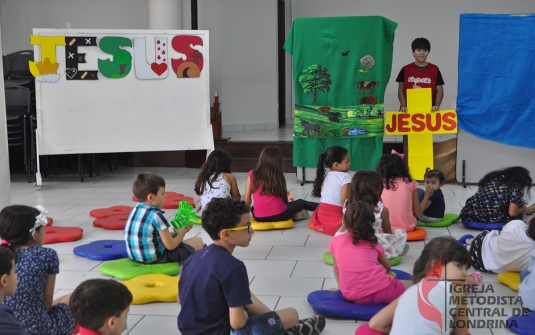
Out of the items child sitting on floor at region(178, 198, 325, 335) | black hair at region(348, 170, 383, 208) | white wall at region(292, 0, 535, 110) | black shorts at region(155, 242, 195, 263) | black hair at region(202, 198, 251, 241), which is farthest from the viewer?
white wall at region(292, 0, 535, 110)

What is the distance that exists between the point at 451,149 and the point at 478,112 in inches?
21.3

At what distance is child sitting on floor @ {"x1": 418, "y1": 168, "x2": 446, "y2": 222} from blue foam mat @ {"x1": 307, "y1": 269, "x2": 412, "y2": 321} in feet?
7.15

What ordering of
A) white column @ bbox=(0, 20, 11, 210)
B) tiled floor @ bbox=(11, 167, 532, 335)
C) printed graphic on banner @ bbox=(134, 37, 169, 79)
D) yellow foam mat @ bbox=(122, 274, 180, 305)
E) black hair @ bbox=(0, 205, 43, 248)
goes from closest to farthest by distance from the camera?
1. black hair @ bbox=(0, 205, 43, 248)
2. tiled floor @ bbox=(11, 167, 532, 335)
3. yellow foam mat @ bbox=(122, 274, 180, 305)
4. white column @ bbox=(0, 20, 11, 210)
5. printed graphic on banner @ bbox=(134, 37, 169, 79)

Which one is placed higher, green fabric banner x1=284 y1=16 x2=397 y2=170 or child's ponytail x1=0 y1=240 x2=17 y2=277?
green fabric banner x1=284 y1=16 x2=397 y2=170

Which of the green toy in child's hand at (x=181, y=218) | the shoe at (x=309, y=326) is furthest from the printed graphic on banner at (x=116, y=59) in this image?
the shoe at (x=309, y=326)

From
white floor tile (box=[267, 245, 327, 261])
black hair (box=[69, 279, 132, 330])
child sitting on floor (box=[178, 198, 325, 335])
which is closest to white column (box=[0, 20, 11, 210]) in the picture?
white floor tile (box=[267, 245, 327, 261])

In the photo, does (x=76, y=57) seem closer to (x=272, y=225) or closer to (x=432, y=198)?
(x=272, y=225)

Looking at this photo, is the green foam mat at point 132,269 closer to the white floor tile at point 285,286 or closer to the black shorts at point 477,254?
the white floor tile at point 285,286

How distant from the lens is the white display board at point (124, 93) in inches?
325

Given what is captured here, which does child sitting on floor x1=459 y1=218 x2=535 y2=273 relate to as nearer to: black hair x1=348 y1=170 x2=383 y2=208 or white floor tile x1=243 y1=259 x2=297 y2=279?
black hair x1=348 y1=170 x2=383 y2=208

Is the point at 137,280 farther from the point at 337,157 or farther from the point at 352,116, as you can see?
the point at 352,116

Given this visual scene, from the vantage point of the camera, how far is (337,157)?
5730 millimetres

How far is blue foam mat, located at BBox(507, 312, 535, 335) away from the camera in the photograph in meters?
3.40

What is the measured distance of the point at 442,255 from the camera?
276cm
